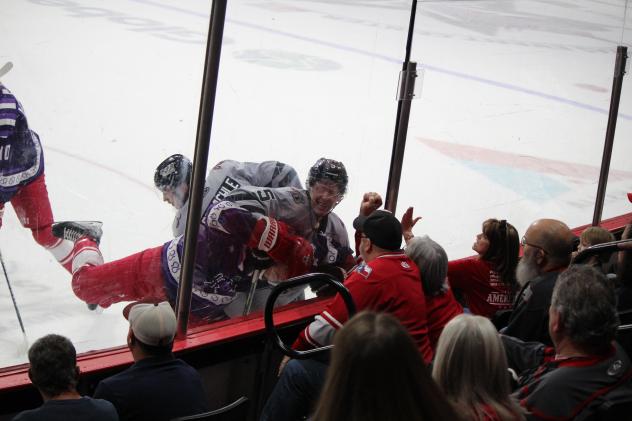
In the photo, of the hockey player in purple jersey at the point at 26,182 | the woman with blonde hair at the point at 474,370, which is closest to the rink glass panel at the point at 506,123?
the hockey player in purple jersey at the point at 26,182

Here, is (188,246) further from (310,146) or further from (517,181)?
(517,181)

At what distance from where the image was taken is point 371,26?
3.79 metres

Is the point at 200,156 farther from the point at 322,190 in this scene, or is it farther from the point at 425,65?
the point at 425,65

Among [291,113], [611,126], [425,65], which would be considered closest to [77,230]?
[291,113]

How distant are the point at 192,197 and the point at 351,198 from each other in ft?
3.38

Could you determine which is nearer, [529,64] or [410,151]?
[410,151]

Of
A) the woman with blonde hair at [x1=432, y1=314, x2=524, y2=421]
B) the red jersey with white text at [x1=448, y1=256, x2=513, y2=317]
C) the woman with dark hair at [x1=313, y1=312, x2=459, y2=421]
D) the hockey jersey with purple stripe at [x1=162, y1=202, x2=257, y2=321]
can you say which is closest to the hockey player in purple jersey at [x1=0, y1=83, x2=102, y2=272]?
the hockey jersey with purple stripe at [x1=162, y1=202, x2=257, y2=321]

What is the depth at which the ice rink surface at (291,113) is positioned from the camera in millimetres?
2498

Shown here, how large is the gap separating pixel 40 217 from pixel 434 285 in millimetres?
1127

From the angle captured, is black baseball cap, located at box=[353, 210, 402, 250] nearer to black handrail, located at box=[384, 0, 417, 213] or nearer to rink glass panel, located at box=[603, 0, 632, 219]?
black handrail, located at box=[384, 0, 417, 213]

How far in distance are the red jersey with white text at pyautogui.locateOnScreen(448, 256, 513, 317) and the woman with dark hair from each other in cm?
179

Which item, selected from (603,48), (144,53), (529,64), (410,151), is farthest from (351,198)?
(603,48)

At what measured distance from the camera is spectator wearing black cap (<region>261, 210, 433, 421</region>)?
6.91 ft

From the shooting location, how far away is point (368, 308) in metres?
2.12
